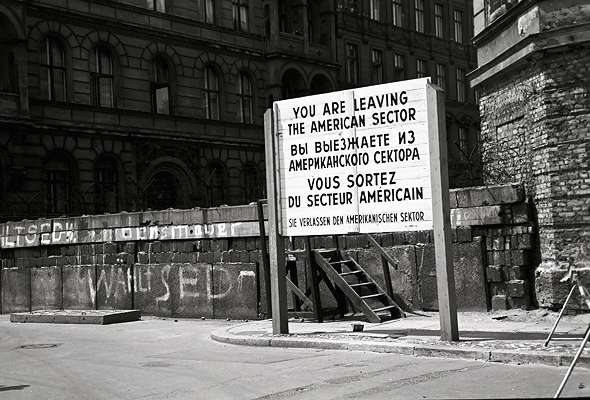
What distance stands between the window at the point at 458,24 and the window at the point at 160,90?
26164mm

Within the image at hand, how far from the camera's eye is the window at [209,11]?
1554 inches

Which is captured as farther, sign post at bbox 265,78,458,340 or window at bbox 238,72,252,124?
window at bbox 238,72,252,124

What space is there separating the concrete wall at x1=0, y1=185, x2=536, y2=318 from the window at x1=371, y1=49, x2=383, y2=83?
99.8 feet

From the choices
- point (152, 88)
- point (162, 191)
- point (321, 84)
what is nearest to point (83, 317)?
point (162, 191)

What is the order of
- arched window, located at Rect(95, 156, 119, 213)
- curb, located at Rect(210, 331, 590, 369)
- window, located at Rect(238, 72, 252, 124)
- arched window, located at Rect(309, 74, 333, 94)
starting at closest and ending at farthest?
curb, located at Rect(210, 331, 590, 369), arched window, located at Rect(95, 156, 119, 213), window, located at Rect(238, 72, 252, 124), arched window, located at Rect(309, 74, 333, 94)

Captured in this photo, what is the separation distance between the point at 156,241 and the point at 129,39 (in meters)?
18.7

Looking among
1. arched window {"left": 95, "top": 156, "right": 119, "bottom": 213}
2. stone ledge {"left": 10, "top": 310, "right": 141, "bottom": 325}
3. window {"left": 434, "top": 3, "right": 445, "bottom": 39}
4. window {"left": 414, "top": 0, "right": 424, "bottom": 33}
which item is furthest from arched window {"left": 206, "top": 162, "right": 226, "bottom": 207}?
window {"left": 434, "top": 3, "right": 445, "bottom": 39}

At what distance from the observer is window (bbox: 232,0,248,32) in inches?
1614

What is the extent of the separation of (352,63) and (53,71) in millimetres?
19901

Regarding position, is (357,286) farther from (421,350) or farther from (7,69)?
(7,69)

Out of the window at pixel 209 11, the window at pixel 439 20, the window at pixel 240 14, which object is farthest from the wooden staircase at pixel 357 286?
the window at pixel 439 20

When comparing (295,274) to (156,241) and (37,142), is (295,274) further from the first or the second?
(37,142)

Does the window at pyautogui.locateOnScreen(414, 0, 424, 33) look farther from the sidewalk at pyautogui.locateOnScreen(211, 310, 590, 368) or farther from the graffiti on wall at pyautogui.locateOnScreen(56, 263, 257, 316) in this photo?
the sidewalk at pyautogui.locateOnScreen(211, 310, 590, 368)

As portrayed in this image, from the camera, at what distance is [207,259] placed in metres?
18.0
